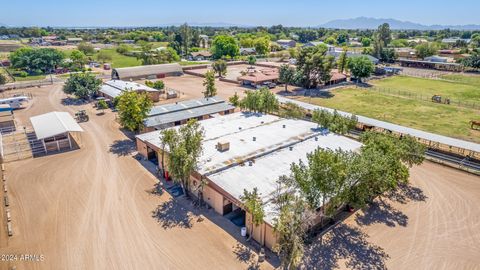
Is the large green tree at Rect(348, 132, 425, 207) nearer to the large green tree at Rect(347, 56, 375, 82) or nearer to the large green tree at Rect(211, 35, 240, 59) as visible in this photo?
the large green tree at Rect(347, 56, 375, 82)

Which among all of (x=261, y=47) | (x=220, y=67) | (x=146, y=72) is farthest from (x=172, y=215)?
(x=261, y=47)

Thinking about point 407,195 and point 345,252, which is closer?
point 345,252

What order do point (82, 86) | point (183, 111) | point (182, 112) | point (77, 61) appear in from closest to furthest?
point (182, 112) < point (183, 111) < point (82, 86) < point (77, 61)

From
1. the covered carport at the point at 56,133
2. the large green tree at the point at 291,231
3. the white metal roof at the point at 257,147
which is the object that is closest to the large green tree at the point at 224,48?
the white metal roof at the point at 257,147

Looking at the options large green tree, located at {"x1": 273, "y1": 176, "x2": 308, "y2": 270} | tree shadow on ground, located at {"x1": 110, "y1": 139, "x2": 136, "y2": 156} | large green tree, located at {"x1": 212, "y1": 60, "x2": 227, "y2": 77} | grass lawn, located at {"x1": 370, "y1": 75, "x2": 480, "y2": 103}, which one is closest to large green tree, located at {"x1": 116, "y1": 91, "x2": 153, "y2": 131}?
tree shadow on ground, located at {"x1": 110, "y1": 139, "x2": 136, "y2": 156}

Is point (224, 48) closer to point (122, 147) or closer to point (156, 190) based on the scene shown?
point (122, 147)

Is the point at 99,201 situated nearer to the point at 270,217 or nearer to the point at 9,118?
the point at 270,217
